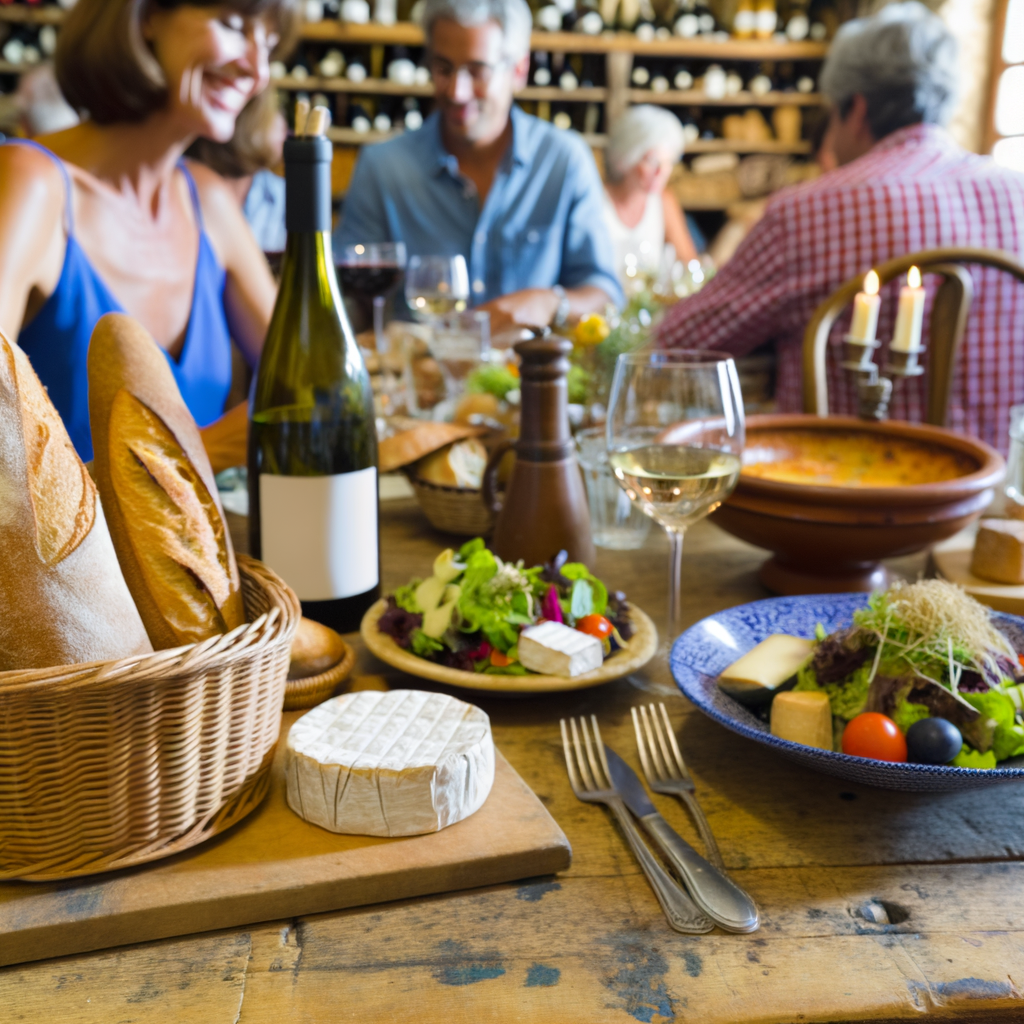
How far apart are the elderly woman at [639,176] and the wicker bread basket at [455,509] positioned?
3389 millimetres

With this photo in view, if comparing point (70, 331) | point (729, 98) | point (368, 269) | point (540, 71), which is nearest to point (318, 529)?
point (70, 331)

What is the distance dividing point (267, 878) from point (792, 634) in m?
0.49

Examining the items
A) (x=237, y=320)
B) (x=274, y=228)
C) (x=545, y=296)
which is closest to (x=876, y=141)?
(x=545, y=296)

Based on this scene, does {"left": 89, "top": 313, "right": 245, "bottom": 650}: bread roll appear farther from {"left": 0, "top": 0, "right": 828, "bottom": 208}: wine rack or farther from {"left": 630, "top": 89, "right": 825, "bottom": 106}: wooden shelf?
{"left": 630, "top": 89, "right": 825, "bottom": 106}: wooden shelf

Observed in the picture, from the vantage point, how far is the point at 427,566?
1.11 m

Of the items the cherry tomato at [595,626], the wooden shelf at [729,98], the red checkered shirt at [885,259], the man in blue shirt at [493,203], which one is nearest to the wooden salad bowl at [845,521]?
the cherry tomato at [595,626]

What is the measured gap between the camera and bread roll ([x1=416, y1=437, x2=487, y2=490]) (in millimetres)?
1181

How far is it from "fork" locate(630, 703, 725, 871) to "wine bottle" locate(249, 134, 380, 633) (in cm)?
30

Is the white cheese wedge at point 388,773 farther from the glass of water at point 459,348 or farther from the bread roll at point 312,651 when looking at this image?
the glass of water at point 459,348

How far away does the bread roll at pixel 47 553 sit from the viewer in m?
0.52

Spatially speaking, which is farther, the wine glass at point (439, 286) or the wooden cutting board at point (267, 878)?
the wine glass at point (439, 286)

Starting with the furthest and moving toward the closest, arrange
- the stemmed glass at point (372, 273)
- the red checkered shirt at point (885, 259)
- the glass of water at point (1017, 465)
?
1. the red checkered shirt at point (885, 259)
2. the stemmed glass at point (372, 273)
3. the glass of water at point (1017, 465)

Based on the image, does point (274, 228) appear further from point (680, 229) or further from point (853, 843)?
point (853, 843)

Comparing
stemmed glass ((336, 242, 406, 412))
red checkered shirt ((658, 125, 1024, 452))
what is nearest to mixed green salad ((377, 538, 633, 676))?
stemmed glass ((336, 242, 406, 412))
